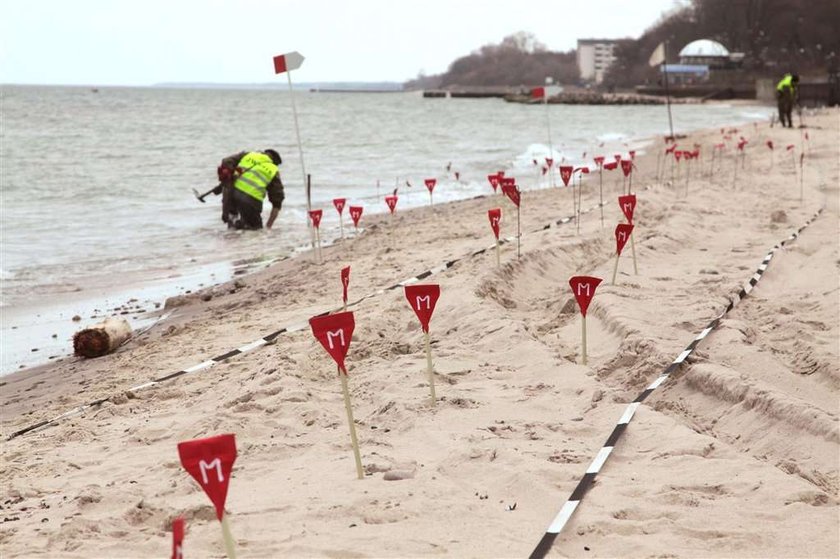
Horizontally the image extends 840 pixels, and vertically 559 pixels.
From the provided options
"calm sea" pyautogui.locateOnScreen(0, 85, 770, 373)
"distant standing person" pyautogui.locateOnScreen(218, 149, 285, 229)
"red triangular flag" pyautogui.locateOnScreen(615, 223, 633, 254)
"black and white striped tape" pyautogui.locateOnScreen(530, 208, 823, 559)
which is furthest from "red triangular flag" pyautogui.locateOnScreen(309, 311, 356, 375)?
"distant standing person" pyautogui.locateOnScreen(218, 149, 285, 229)

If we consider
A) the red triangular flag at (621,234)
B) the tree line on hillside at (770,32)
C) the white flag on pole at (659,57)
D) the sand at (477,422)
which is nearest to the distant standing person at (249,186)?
the sand at (477,422)

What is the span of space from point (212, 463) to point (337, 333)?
1318mm

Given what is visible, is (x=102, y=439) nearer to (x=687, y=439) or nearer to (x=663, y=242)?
(x=687, y=439)

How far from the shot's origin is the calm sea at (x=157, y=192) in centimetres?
1028

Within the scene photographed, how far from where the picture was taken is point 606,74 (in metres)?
142

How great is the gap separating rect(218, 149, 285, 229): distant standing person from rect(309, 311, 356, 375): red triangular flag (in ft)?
31.8

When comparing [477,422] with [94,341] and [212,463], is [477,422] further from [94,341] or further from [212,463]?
[94,341]

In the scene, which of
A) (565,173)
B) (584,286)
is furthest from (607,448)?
(565,173)

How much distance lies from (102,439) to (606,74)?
143m

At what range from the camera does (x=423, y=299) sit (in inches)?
202

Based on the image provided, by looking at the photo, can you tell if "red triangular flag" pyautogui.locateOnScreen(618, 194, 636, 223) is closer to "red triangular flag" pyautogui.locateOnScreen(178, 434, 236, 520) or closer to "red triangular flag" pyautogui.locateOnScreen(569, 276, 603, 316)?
"red triangular flag" pyautogui.locateOnScreen(569, 276, 603, 316)

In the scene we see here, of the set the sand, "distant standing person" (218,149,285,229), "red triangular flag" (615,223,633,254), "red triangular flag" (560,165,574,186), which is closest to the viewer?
the sand

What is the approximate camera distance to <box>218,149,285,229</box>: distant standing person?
13.7 meters

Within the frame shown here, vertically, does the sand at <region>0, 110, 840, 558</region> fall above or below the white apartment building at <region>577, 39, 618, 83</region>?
below
